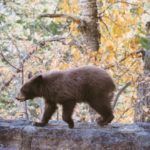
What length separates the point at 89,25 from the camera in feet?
27.3

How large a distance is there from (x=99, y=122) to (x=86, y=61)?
3666 millimetres

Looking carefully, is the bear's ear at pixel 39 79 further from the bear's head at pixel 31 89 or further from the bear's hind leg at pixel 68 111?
the bear's hind leg at pixel 68 111

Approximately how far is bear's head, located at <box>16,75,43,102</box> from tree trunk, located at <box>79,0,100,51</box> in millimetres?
3910

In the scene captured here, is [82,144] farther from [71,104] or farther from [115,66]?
[115,66]

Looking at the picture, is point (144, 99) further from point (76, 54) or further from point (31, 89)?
point (31, 89)

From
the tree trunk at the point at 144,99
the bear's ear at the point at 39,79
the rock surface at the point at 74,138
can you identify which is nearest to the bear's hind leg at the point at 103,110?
the rock surface at the point at 74,138

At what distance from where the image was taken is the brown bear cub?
13.7 feet

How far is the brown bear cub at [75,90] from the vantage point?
4164mm

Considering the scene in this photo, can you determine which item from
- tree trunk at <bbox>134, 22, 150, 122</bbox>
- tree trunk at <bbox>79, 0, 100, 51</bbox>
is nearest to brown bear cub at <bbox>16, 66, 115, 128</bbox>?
tree trunk at <bbox>134, 22, 150, 122</bbox>

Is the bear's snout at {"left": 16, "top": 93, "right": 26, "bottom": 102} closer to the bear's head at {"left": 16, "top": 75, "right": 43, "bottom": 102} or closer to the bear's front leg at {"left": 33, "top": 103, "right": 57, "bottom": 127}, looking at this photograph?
the bear's head at {"left": 16, "top": 75, "right": 43, "bottom": 102}

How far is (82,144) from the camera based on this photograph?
3.76 meters

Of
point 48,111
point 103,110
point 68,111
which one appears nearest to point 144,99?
point 103,110

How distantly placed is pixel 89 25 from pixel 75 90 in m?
4.31

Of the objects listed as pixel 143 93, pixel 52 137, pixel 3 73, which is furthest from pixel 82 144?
pixel 3 73
